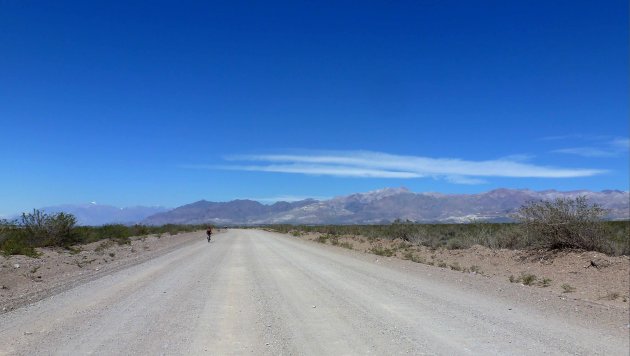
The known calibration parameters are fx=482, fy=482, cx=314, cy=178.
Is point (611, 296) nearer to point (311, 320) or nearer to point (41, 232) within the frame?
point (311, 320)

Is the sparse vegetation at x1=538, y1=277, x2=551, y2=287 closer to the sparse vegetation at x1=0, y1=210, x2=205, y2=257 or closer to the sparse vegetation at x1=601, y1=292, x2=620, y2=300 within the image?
the sparse vegetation at x1=601, y1=292, x2=620, y2=300

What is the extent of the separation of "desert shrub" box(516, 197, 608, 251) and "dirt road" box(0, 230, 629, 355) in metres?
5.22

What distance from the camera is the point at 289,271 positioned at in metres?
17.8

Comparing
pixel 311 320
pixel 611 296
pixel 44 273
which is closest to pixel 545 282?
pixel 611 296

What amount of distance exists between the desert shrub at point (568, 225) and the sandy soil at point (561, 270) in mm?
690

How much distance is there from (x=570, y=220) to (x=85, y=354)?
17.2 metres

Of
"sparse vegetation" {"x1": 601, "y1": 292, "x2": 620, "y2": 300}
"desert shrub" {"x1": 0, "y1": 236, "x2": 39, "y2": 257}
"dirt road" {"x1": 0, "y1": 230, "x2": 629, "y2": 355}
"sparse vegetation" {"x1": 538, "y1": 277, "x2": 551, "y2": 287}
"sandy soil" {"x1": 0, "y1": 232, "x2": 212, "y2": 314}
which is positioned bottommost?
"sparse vegetation" {"x1": 601, "y1": 292, "x2": 620, "y2": 300}

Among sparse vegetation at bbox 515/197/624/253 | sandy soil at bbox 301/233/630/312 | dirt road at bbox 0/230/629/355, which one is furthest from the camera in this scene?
sparse vegetation at bbox 515/197/624/253

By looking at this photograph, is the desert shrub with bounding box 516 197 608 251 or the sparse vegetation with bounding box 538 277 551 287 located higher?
the desert shrub with bounding box 516 197 608 251

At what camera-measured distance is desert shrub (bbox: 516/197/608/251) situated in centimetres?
1781

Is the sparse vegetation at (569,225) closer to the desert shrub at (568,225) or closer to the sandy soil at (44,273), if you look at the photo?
the desert shrub at (568,225)

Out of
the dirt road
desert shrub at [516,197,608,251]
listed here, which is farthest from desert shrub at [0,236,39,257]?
desert shrub at [516,197,608,251]

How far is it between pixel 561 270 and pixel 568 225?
2845mm

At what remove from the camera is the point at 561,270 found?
1591 centimetres
